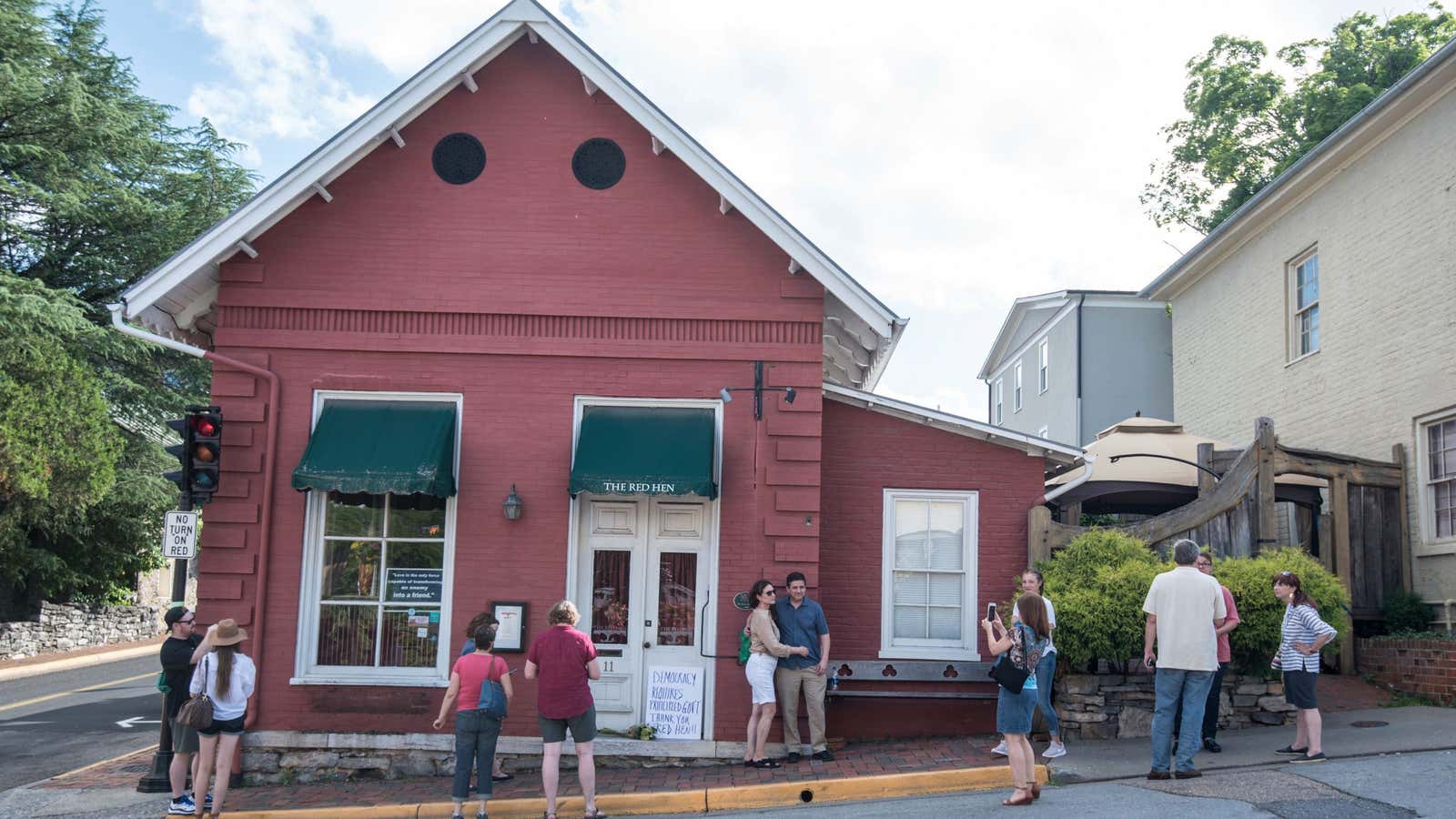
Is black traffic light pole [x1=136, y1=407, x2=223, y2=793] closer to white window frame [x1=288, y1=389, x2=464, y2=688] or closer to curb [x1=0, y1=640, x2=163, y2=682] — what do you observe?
white window frame [x1=288, y1=389, x2=464, y2=688]

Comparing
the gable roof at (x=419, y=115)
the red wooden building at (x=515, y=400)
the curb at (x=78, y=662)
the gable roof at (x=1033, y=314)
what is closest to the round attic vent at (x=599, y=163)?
the red wooden building at (x=515, y=400)

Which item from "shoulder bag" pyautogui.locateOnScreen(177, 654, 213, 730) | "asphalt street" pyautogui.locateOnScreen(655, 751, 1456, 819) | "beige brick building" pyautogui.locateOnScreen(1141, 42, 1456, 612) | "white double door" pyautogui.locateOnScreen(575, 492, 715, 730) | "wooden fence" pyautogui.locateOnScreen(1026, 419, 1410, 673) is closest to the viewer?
"asphalt street" pyautogui.locateOnScreen(655, 751, 1456, 819)

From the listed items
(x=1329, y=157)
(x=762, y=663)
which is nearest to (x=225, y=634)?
(x=762, y=663)

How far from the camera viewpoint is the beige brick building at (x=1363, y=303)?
13797 millimetres

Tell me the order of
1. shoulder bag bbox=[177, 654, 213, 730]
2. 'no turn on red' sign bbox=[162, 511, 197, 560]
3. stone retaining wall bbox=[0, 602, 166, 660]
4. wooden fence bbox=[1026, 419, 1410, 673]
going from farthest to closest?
stone retaining wall bbox=[0, 602, 166, 660] → wooden fence bbox=[1026, 419, 1410, 673] → 'no turn on red' sign bbox=[162, 511, 197, 560] → shoulder bag bbox=[177, 654, 213, 730]

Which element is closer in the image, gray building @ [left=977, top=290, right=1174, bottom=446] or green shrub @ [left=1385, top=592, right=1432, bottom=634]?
green shrub @ [left=1385, top=592, right=1432, bottom=634]

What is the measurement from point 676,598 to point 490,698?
2883 mm

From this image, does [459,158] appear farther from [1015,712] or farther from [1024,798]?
[1024,798]

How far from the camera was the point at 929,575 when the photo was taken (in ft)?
41.9

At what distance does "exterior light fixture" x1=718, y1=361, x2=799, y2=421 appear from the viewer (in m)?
11.9

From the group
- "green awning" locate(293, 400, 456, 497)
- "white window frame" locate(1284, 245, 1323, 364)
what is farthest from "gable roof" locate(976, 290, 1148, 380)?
"green awning" locate(293, 400, 456, 497)

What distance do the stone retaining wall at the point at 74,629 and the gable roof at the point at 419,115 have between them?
16735 mm

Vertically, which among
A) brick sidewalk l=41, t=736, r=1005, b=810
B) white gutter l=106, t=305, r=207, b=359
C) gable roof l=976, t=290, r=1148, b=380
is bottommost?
brick sidewalk l=41, t=736, r=1005, b=810

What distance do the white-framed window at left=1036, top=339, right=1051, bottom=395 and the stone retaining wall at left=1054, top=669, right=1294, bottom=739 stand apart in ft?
68.8
